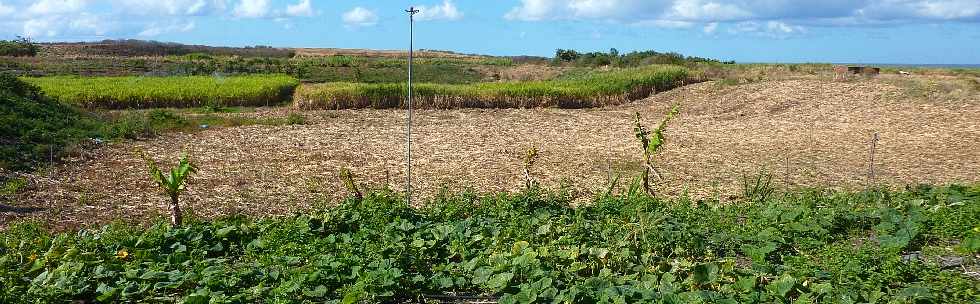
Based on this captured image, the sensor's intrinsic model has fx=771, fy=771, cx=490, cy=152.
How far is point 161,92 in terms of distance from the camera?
21188mm

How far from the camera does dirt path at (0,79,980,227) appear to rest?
954 cm

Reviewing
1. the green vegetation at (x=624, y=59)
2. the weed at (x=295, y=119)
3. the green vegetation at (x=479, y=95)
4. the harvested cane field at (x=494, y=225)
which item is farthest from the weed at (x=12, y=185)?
the green vegetation at (x=624, y=59)

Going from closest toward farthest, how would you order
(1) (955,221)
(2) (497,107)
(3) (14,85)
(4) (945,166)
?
(1) (955,221) < (4) (945,166) < (3) (14,85) < (2) (497,107)

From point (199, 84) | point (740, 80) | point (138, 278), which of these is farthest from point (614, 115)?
point (138, 278)

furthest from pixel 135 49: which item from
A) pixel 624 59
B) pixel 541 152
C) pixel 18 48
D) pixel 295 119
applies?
pixel 541 152

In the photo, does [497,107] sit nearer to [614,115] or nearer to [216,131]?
[614,115]

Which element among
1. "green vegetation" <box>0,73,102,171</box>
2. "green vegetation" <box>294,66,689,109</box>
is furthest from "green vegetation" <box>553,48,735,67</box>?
"green vegetation" <box>0,73,102,171</box>

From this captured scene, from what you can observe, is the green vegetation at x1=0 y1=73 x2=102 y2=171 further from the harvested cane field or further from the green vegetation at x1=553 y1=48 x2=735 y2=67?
the green vegetation at x1=553 y1=48 x2=735 y2=67

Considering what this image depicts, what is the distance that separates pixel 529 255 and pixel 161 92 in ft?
61.8

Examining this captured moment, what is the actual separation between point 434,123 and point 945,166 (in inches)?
412

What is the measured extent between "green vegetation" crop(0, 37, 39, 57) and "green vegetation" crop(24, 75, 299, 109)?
2371 cm

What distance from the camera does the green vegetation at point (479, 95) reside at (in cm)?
2130

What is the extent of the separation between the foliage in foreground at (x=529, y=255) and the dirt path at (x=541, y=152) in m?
2.56

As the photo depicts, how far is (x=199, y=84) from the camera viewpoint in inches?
922
